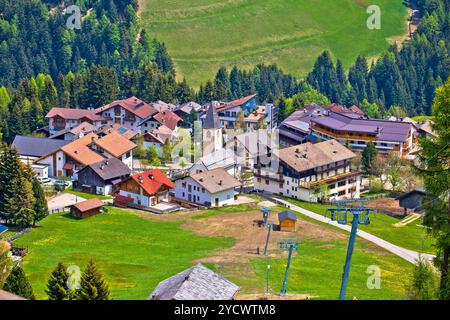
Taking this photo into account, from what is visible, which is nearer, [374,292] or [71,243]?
[374,292]

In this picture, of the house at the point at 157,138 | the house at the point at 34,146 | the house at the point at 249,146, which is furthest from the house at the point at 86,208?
the house at the point at 157,138

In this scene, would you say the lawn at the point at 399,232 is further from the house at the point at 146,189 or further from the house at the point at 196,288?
the house at the point at 196,288

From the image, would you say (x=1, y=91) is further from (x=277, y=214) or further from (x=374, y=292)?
(x=374, y=292)

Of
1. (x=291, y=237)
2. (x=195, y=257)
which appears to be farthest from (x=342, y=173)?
(x=195, y=257)

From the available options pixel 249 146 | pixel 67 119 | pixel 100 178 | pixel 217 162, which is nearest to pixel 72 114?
pixel 67 119

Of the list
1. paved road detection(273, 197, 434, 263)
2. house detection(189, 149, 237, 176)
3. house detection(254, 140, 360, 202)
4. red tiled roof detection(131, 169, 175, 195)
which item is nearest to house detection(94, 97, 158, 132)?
house detection(189, 149, 237, 176)
